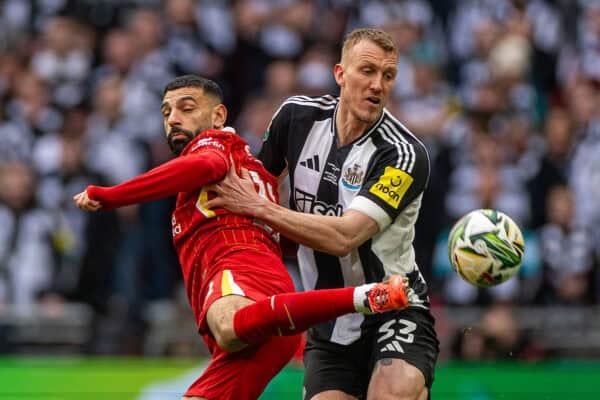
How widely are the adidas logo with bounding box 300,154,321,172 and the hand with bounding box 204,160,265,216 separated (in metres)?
0.49

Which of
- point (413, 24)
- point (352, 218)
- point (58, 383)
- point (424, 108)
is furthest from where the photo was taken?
point (413, 24)

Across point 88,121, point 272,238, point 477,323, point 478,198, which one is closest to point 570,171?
point 478,198

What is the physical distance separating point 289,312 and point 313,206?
1031 mm

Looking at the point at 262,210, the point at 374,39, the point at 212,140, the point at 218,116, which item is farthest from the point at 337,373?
the point at 374,39

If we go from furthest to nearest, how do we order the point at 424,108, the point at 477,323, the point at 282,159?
1. the point at 424,108
2. the point at 477,323
3. the point at 282,159

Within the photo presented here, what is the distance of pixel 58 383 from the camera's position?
1022 centimetres

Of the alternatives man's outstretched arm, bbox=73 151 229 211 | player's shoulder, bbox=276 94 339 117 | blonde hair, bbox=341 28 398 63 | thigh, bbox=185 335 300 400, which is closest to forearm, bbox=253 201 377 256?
man's outstretched arm, bbox=73 151 229 211

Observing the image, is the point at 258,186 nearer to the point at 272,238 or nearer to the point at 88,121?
the point at 272,238

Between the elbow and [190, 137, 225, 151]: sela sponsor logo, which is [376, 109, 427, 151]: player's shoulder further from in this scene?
[190, 137, 225, 151]: sela sponsor logo

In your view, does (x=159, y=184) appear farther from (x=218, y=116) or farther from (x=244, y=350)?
(x=244, y=350)

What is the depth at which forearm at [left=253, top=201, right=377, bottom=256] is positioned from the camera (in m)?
6.83

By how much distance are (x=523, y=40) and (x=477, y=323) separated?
404 centimetres

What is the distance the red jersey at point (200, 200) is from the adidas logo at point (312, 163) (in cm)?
29

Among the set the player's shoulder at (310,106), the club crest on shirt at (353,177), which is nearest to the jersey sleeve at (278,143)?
the player's shoulder at (310,106)
